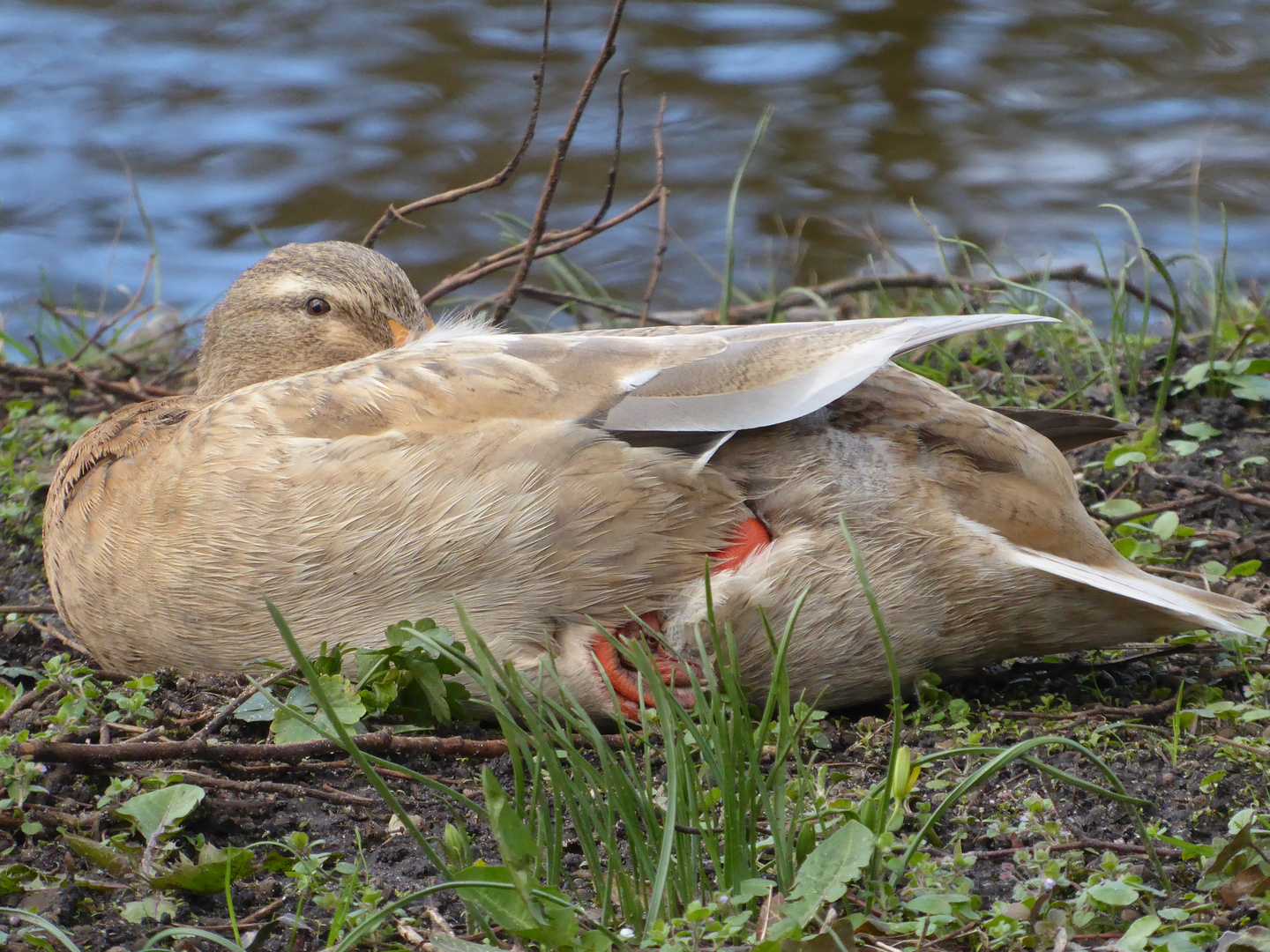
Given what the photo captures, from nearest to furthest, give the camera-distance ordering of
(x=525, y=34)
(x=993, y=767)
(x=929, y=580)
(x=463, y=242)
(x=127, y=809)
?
(x=993, y=767)
(x=127, y=809)
(x=929, y=580)
(x=463, y=242)
(x=525, y=34)

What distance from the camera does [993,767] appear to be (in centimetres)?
211

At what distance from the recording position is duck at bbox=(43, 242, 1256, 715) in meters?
2.94

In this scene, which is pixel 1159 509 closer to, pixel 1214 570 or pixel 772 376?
pixel 1214 570

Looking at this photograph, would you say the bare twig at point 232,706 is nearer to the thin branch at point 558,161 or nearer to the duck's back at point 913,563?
the duck's back at point 913,563

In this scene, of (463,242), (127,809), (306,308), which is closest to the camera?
(127,809)

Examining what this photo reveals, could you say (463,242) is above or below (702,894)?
below

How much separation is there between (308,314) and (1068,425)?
2.24 m

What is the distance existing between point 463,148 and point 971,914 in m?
8.28

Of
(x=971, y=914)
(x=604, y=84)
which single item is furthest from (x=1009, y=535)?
(x=604, y=84)

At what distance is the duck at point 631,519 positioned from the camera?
9.63ft

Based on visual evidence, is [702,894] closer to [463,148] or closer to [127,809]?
[127,809]

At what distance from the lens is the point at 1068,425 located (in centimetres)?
363

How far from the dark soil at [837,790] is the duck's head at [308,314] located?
3.93ft

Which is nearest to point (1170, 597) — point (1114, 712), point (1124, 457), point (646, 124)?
point (1114, 712)
